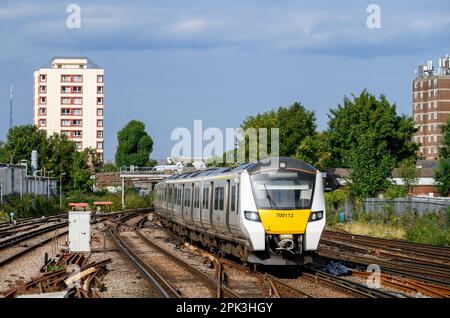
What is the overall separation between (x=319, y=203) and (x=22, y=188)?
50679mm

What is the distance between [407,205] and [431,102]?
355ft

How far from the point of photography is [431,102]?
14438 cm

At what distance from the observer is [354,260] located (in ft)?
79.0

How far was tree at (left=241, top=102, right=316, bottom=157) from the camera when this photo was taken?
6825 cm

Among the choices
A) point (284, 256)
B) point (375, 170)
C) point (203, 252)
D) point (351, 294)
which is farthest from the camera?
point (375, 170)

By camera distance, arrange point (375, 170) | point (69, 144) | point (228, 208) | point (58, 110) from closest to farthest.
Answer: point (228, 208) < point (375, 170) < point (69, 144) < point (58, 110)

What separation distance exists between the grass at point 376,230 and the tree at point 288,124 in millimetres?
23281

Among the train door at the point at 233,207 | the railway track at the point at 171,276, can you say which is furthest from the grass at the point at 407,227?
the train door at the point at 233,207

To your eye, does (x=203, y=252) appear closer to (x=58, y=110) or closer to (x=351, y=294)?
(x=351, y=294)

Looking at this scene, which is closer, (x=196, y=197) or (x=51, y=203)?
(x=196, y=197)

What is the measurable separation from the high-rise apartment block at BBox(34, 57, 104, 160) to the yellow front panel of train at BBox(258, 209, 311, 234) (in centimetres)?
11315

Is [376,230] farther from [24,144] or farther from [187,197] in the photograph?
[24,144]

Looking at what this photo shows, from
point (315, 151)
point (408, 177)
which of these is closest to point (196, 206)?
point (408, 177)
